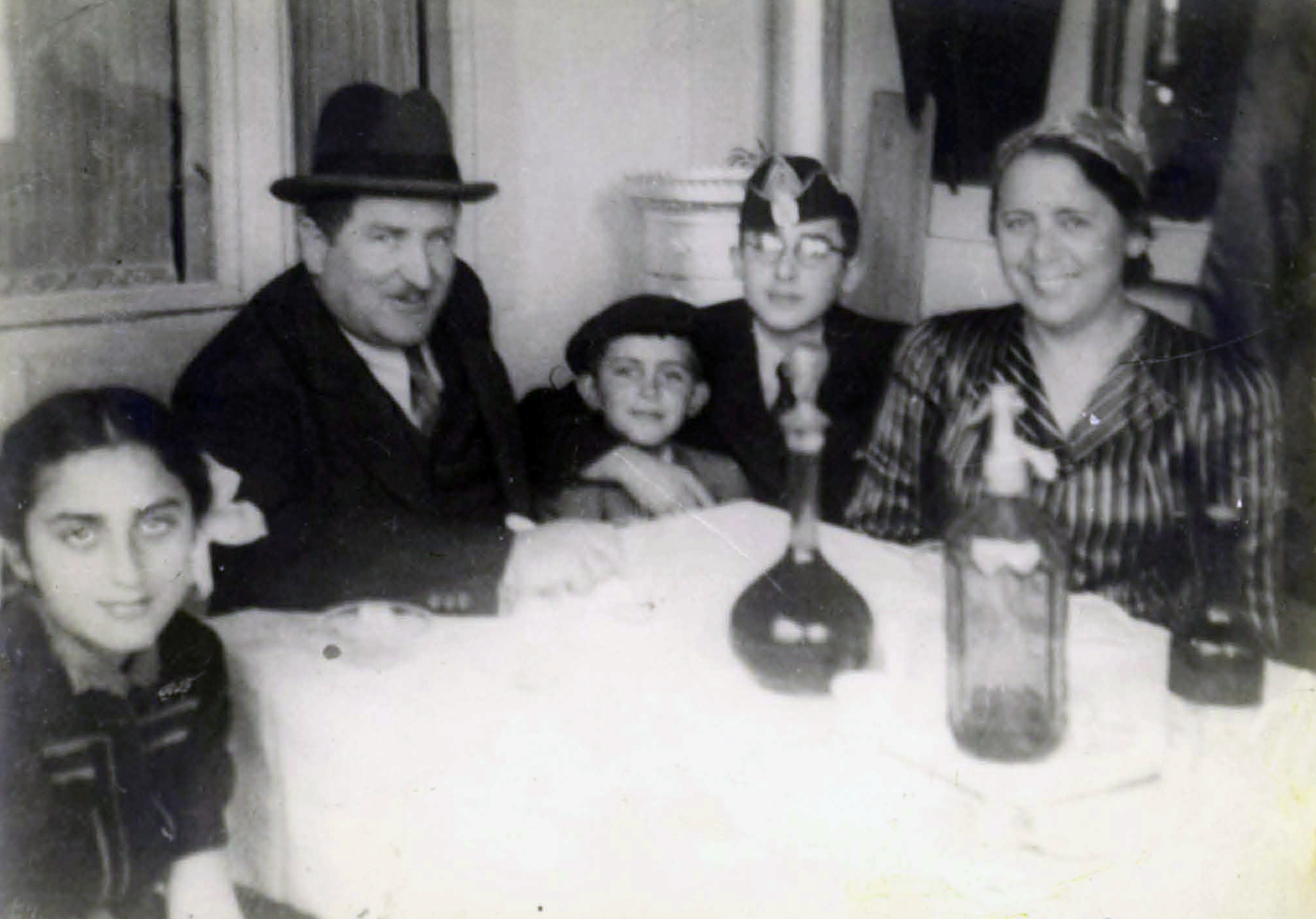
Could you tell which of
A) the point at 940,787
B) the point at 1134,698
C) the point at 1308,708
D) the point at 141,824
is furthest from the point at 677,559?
the point at 1308,708

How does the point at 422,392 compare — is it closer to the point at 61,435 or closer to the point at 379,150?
the point at 379,150

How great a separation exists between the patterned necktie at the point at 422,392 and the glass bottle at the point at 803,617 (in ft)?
1.26

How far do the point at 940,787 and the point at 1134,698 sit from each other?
21 cm

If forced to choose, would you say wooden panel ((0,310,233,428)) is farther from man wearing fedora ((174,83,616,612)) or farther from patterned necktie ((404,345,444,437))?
patterned necktie ((404,345,444,437))

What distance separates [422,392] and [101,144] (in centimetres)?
39

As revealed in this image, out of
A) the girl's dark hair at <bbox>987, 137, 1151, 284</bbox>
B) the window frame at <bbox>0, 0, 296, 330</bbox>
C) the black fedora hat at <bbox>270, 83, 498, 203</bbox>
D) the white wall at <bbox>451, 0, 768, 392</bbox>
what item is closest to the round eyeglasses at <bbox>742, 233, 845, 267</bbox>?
the white wall at <bbox>451, 0, 768, 392</bbox>

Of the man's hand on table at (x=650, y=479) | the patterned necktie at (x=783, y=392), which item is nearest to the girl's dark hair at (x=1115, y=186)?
the patterned necktie at (x=783, y=392)

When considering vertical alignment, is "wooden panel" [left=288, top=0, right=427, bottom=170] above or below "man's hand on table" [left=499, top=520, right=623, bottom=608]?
above

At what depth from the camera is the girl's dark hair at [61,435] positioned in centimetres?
129

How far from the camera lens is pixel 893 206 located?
1581mm

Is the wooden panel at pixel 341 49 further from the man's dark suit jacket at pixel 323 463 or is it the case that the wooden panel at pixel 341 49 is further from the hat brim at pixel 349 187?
the man's dark suit jacket at pixel 323 463

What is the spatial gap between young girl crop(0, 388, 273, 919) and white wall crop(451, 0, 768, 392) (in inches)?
15.8

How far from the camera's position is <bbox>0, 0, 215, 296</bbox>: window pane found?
4.25 ft

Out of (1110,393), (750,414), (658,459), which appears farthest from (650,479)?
(1110,393)
